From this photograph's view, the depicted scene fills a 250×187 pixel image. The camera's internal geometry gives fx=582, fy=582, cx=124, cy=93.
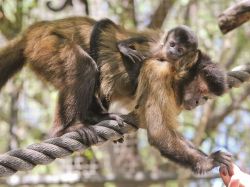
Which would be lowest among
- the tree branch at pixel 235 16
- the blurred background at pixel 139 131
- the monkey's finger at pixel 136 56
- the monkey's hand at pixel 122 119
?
the blurred background at pixel 139 131

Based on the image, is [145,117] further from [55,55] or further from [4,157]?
[4,157]

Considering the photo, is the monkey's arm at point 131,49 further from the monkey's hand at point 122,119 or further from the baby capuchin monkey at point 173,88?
the monkey's hand at point 122,119

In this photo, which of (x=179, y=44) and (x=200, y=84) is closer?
(x=179, y=44)

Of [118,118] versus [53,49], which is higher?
[53,49]

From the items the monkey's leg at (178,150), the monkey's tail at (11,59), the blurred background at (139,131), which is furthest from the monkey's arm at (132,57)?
the blurred background at (139,131)

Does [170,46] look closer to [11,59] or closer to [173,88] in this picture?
[173,88]

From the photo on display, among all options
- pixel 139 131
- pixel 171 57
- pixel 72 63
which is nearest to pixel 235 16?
pixel 171 57

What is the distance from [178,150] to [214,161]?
12.8 inches

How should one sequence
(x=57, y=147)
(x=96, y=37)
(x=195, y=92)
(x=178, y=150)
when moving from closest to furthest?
(x=57, y=147) < (x=178, y=150) < (x=195, y=92) < (x=96, y=37)

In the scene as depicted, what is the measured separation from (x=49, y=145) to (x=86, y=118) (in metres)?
0.84

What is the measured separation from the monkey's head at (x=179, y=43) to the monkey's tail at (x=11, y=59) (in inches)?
48.0

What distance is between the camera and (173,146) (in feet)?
15.0

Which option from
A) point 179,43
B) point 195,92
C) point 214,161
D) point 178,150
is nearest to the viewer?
point 214,161

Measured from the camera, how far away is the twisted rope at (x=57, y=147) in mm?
3854
